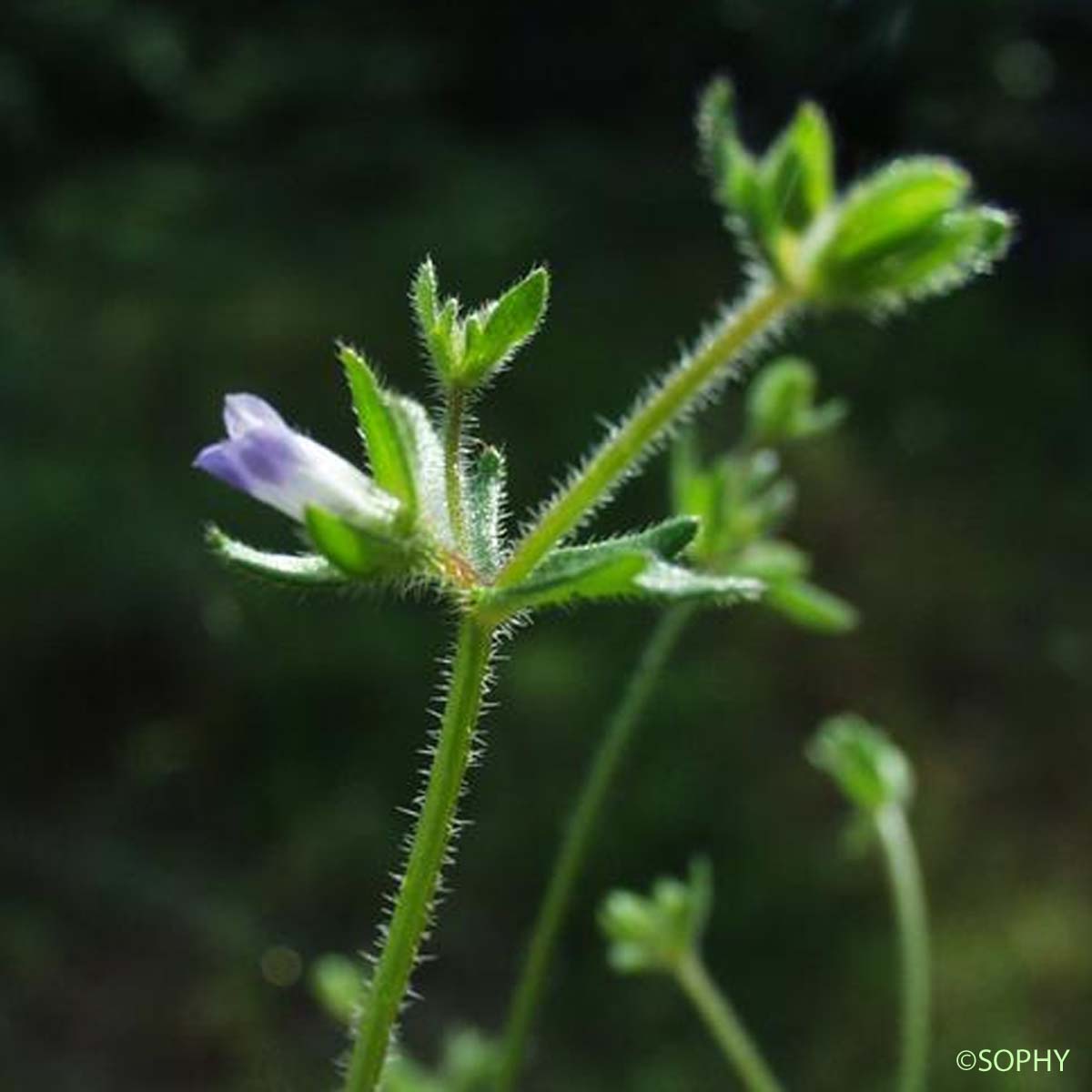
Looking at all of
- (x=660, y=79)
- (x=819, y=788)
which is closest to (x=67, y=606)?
(x=819, y=788)

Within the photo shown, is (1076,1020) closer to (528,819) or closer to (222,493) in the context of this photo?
(528,819)

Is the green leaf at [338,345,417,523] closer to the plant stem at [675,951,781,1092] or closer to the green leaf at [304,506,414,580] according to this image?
the green leaf at [304,506,414,580]

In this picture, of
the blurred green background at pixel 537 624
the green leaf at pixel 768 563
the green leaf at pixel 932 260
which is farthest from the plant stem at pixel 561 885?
the blurred green background at pixel 537 624

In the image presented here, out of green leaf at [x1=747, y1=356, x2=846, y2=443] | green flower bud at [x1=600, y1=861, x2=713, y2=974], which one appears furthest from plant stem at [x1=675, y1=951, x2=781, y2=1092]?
green leaf at [x1=747, y1=356, x2=846, y2=443]

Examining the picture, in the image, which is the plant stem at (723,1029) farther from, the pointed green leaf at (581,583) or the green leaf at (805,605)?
the pointed green leaf at (581,583)

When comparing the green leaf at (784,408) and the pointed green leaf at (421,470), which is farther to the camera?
the green leaf at (784,408)

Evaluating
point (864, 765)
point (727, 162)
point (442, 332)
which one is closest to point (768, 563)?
point (864, 765)
